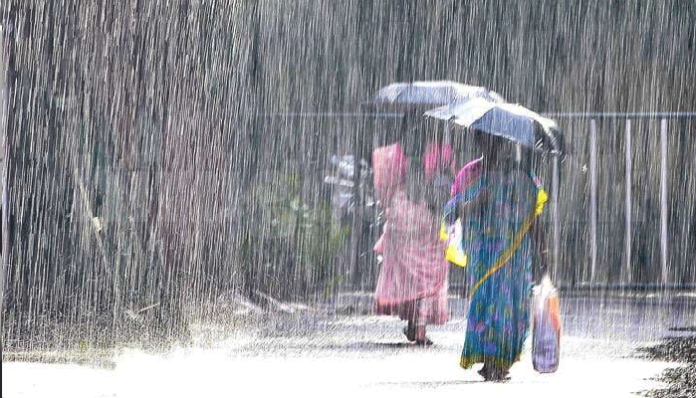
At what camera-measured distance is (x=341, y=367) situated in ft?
32.0

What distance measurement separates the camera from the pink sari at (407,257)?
439 inches

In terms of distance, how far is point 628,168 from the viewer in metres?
16.6

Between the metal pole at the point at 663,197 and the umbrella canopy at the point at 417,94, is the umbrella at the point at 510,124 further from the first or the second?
the metal pole at the point at 663,197

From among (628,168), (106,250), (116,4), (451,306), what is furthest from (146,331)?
(628,168)

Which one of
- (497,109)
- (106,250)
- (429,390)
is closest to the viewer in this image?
(429,390)

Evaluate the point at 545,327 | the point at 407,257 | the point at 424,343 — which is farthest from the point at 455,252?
the point at 424,343

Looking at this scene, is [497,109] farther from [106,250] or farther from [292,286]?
[292,286]

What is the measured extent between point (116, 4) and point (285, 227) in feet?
11.2

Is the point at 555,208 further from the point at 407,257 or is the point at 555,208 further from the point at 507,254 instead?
the point at 507,254

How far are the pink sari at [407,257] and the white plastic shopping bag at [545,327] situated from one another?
8.08ft

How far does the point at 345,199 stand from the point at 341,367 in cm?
674

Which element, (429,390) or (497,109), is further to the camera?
(497,109)

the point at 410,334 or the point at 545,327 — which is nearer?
the point at 545,327

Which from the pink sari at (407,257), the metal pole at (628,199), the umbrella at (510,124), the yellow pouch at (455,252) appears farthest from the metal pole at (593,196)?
the umbrella at (510,124)
